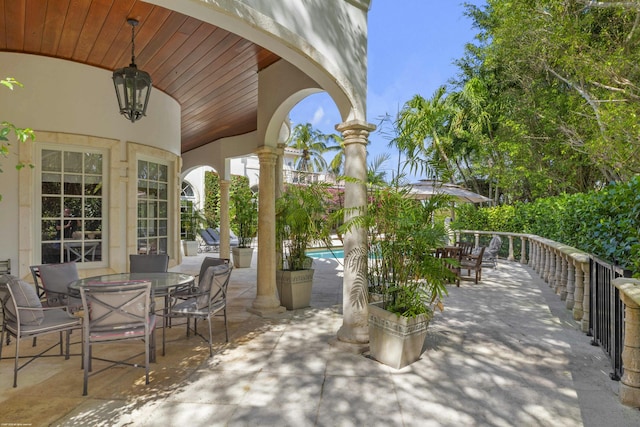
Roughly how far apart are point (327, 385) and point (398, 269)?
4.13 ft

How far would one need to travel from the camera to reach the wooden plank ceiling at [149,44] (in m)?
3.94

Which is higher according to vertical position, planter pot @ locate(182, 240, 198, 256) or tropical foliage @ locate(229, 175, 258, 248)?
tropical foliage @ locate(229, 175, 258, 248)

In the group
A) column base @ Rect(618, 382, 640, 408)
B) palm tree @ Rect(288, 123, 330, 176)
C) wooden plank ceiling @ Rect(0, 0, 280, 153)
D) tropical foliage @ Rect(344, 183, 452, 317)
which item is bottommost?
column base @ Rect(618, 382, 640, 408)

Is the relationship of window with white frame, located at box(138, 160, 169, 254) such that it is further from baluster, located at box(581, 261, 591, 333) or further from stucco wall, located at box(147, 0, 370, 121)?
baluster, located at box(581, 261, 591, 333)

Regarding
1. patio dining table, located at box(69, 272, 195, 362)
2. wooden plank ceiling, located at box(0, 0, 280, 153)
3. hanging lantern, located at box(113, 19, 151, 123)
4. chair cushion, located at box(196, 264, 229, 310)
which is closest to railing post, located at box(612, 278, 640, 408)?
chair cushion, located at box(196, 264, 229, 310)

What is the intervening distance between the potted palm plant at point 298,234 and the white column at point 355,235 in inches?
60.0

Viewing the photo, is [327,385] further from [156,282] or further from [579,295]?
[579,295]

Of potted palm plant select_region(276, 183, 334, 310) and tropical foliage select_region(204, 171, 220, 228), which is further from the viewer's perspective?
tropical foliage select_region(204, 171, 220, 228)

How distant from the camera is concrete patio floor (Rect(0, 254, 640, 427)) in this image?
256 cm

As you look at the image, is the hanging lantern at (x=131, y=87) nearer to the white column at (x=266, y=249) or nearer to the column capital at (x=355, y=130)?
the white column at (x=266, y=249)

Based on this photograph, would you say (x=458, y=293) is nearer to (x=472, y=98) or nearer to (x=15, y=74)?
(x=15, y=74)

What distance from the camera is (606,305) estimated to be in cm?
357

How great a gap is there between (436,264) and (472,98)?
13.4 metres

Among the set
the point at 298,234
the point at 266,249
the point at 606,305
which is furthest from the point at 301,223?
the point at 606,305
